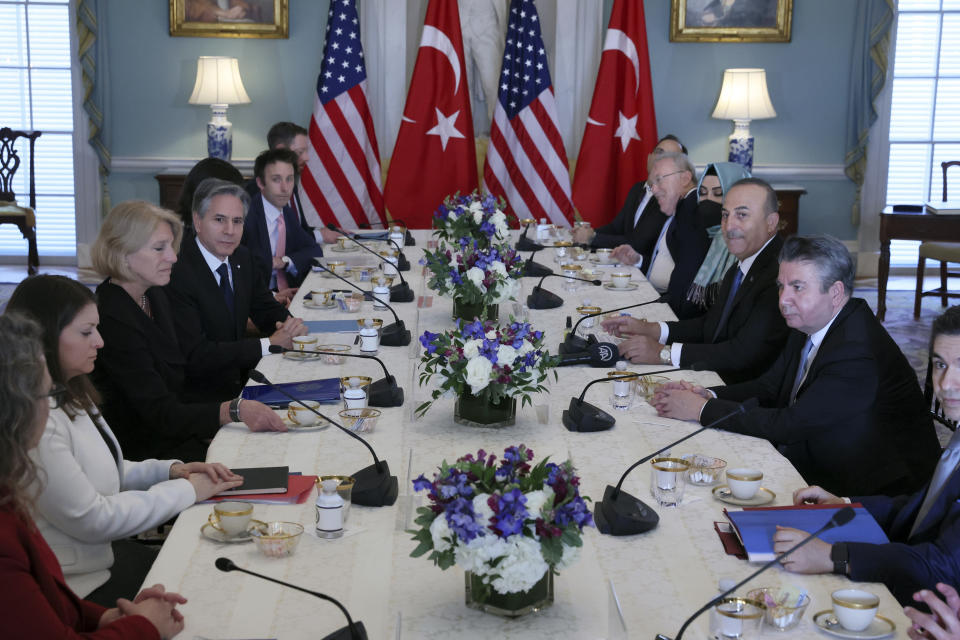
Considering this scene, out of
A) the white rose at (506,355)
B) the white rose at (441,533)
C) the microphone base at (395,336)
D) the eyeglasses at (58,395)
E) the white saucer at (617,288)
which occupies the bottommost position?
the microphone base at (395,336)

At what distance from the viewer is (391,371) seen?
340 cm

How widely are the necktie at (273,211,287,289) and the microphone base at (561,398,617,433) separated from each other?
287cm

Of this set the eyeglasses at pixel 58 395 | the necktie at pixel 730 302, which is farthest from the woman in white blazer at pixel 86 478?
the necktie at pixel 730 302

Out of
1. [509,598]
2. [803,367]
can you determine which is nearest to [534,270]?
[803,367]

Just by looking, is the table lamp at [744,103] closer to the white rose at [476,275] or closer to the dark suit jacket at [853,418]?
the white rose at [476,275]

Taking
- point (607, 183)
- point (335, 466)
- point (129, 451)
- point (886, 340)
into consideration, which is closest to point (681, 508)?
point (335, 466)

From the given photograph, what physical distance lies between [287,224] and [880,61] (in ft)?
15.3

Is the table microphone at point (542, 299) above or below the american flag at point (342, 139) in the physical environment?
below

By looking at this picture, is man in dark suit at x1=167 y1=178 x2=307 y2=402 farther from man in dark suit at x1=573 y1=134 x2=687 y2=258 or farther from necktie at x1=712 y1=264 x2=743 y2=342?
man in dark suit at x1=573 y1=134 x2=687 y2=258

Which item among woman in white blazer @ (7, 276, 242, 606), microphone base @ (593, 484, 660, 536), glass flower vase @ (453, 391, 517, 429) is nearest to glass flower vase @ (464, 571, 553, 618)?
microphone base @ (593, 484, 660, 536)

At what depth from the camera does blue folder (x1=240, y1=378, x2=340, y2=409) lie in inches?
119

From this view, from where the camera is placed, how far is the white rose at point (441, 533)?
5.62 feet

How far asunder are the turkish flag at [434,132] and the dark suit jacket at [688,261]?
2.93m

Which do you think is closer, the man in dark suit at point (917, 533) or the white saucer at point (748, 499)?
the man in dark suit at point (917, 533)
